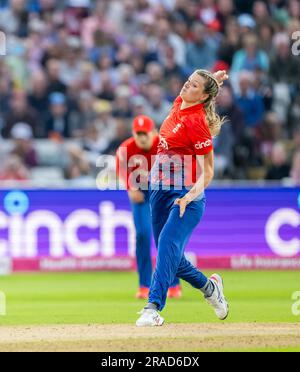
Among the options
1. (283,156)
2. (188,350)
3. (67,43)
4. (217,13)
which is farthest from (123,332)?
(217,13)

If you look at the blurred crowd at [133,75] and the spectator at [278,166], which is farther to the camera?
the blurred crowd at [133,75]

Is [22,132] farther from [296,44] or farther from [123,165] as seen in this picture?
[123,165]

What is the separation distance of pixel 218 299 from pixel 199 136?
6.43 feet

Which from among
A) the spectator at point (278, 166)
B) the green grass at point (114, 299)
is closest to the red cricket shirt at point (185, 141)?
the green grass at point (114, 299)

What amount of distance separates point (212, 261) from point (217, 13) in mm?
7755

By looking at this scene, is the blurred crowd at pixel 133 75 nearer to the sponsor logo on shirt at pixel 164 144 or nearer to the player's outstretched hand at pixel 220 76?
the player's outstretched hand at pixel 220 76

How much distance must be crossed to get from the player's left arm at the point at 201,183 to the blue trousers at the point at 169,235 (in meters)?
0.10

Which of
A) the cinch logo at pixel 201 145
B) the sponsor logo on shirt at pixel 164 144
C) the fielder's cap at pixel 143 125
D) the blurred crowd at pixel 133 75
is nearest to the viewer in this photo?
the cinch logo at pixel 201 145

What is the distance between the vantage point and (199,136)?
11.1 m

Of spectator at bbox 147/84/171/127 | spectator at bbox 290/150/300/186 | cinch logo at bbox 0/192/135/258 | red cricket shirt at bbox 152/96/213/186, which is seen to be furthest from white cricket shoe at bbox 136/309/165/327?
spectator at bbox 147/84/171/127

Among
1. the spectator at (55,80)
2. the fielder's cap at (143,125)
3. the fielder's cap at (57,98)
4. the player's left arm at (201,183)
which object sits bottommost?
the player's left arm at (201,183)

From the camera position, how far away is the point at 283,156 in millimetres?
21797

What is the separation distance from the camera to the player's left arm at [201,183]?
11.1m

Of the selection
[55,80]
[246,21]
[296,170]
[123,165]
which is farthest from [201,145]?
[246,21]
